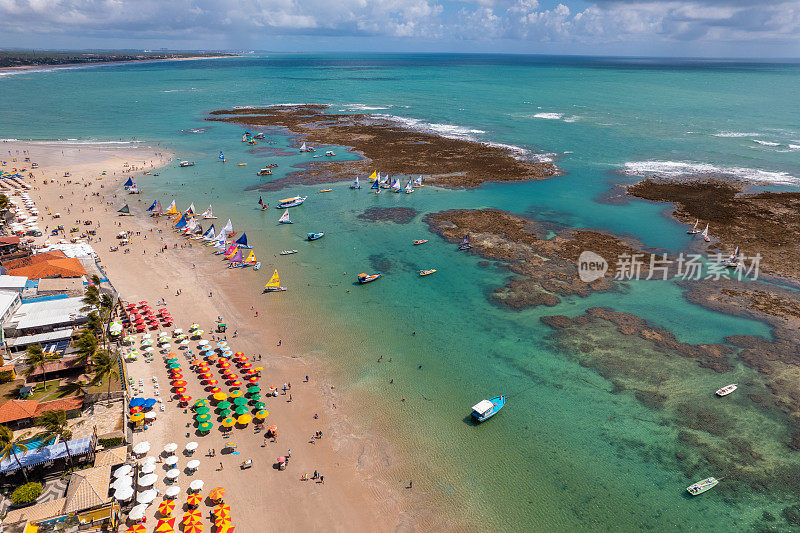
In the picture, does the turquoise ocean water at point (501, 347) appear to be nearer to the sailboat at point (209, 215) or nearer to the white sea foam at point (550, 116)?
the sailboat at point (209, 215)

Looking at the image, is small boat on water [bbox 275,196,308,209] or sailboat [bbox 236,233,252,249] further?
small boat on water [bbox 275,196,308,209]

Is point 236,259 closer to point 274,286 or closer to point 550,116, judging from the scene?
point 274,286

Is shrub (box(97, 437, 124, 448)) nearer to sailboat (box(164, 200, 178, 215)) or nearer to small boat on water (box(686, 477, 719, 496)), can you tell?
small boat on water (box(686, 477, 719, 496))

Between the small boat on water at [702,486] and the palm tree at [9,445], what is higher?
the palm tree at [9,445]

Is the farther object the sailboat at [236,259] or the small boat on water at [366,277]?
the sailboat at [236,259]

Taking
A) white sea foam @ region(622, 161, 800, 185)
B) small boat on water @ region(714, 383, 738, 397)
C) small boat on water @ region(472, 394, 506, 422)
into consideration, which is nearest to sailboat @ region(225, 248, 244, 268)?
small boat on water @ region(472, 394, 506, 422)

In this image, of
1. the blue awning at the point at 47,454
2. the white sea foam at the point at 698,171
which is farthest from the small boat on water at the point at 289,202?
the white sea foam at the point at 698,171

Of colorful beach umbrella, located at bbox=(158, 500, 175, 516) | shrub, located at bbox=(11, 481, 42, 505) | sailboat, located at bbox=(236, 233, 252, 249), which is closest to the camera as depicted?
shrub, located at bbox=(11, 481, 42, 505)
